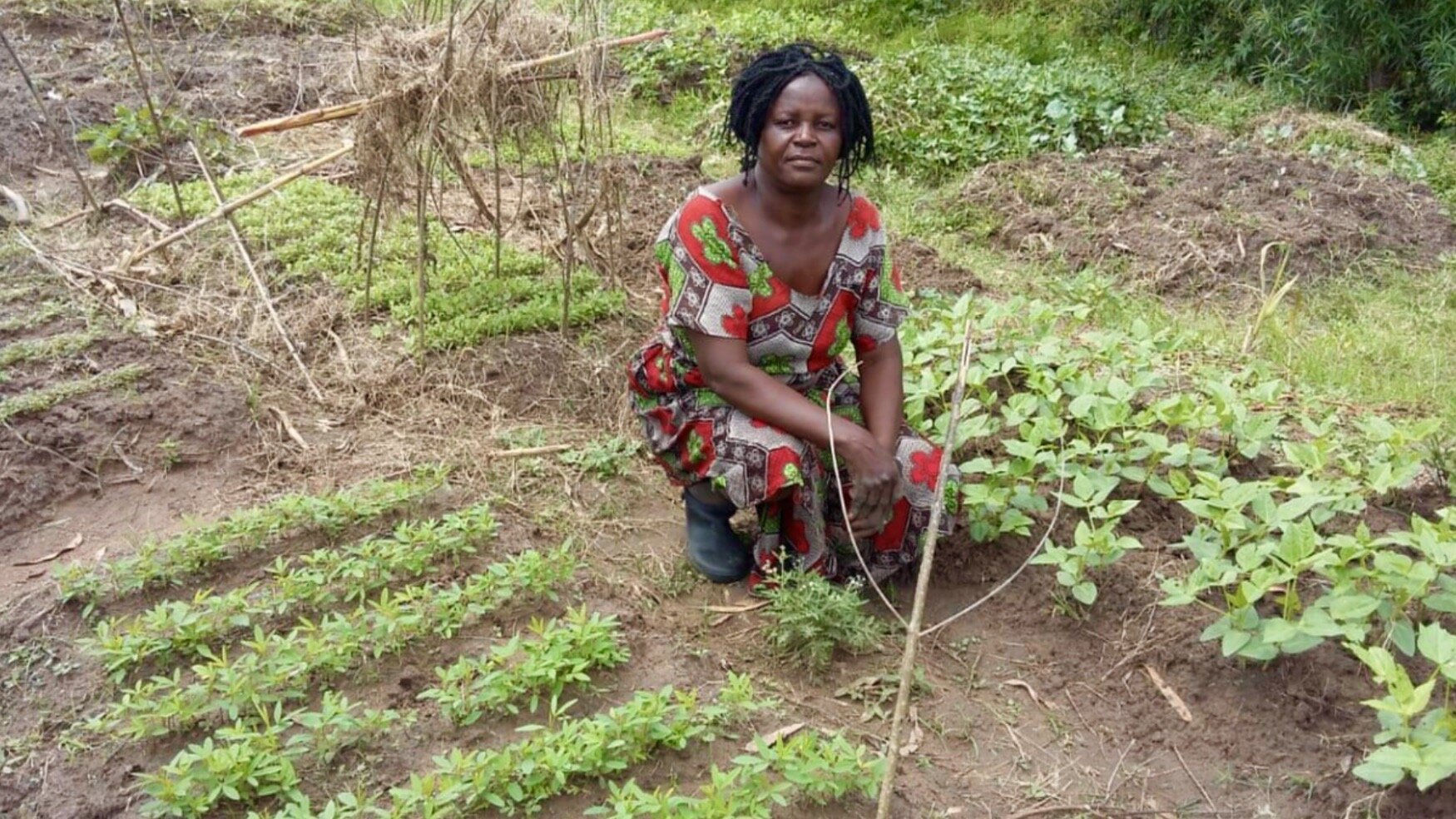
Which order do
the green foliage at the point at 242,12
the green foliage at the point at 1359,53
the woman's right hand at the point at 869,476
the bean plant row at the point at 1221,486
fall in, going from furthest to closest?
the green foliage at the point at 242,12 → the green foliage at the point at 1359,53 → the woman's right hand at the point at 869,476 → the bean plant row at the point at 1221,486

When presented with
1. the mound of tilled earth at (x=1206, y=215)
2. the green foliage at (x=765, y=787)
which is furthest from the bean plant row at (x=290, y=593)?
the mound of tilled earth at (x=1206, y=215)

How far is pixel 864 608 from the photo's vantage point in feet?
10.5

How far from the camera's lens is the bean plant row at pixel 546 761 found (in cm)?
231

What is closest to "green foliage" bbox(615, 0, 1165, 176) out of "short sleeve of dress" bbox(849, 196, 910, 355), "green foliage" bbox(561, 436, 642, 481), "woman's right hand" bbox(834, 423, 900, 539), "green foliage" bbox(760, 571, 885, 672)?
"green foliage" bbox(561, 436, 642, 481)

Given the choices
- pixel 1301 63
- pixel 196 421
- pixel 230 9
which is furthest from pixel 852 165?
pixel 230 9

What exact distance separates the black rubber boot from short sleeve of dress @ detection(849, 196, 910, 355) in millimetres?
552

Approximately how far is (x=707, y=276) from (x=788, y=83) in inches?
18.2

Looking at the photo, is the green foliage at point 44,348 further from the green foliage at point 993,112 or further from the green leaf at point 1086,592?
the green foliage at point 993,112

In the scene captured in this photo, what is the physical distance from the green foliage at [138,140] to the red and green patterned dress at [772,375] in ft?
11.4

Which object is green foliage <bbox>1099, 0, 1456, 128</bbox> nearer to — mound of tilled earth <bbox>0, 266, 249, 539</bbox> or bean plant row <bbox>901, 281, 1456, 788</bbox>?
bean plant row <bbox>901, 281, 1456, 788</bbox>

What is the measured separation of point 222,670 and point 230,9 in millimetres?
6706

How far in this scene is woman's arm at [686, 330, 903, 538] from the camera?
2.89 m

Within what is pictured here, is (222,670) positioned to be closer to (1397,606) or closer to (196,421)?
(196,421)

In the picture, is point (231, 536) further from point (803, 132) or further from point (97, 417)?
point (803, 132)
